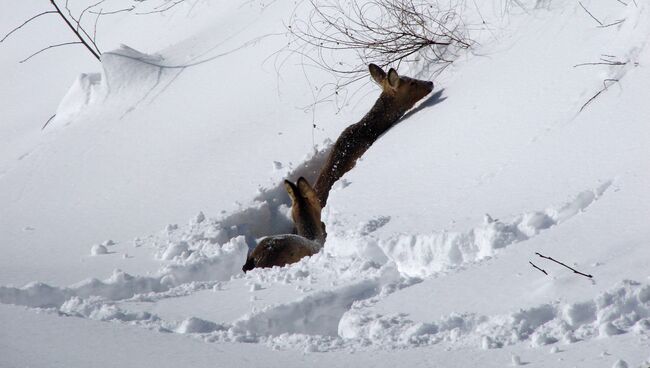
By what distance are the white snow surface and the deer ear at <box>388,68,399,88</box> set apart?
0.30 meters

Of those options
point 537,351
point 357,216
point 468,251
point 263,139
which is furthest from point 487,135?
point 537,351

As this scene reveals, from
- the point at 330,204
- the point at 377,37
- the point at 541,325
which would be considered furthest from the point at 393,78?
the point at 541,325

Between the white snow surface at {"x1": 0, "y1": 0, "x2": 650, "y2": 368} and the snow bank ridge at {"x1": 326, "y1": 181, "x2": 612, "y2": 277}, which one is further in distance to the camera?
the snow bank ridge at {"x1": 326, "y1": 181, "x2": 612, "y2": 277}

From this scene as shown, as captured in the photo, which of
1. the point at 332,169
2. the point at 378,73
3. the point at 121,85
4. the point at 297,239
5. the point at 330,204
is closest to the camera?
the point at 297,239

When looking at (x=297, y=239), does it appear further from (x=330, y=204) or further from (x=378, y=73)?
(x=378, y=73)

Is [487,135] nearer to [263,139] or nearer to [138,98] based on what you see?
[263,139]

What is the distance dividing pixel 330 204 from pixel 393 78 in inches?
56.3

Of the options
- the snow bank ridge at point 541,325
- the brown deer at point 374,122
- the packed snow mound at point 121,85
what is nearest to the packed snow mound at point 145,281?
the brown deer at point 374,122

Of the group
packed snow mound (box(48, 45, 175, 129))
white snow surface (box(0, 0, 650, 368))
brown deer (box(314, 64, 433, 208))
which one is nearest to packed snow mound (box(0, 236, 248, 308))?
white snow surface (box(0, 0, 650, 368))

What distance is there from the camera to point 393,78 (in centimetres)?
769

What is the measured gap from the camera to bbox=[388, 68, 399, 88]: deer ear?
763 centimetres

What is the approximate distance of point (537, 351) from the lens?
144 inches

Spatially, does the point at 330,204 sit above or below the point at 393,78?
below

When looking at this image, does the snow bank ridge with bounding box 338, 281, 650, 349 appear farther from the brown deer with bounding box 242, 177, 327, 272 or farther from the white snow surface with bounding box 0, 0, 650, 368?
the brown deer with bounding box 242, 177, 327, 272
